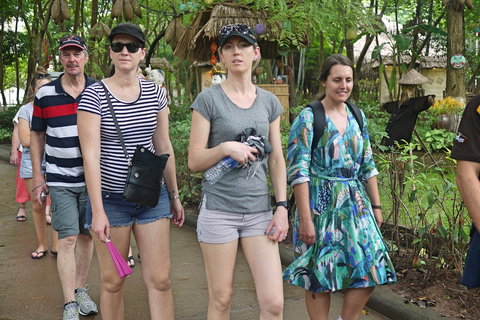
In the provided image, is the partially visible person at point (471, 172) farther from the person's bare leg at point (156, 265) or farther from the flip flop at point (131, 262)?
the flip flop at point (131, 262)

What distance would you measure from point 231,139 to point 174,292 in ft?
8.24

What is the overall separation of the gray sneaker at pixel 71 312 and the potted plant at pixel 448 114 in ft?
36.8

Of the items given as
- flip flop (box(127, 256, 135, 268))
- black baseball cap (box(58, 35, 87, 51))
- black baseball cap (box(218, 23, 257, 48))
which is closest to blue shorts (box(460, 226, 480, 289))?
black baseball cap (box(218, 23, 257, 48))

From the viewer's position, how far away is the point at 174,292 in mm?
5117

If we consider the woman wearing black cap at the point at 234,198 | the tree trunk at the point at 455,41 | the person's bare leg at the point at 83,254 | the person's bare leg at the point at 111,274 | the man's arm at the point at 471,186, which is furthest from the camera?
the tree trunk at the point at 455,41

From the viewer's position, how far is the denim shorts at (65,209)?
4.37 m

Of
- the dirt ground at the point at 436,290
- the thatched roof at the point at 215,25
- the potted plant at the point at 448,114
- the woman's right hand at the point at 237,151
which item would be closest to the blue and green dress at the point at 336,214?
the woman's right hand at the point at 237,151

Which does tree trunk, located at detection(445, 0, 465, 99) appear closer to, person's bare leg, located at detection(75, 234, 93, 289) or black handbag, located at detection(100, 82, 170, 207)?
person's bare leg, located at detection(75, 234, 93, 289)

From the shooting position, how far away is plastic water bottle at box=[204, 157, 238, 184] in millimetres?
2971

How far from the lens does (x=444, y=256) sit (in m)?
4.63

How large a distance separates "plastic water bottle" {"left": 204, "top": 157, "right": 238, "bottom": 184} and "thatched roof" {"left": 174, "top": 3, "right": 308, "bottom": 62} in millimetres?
7549

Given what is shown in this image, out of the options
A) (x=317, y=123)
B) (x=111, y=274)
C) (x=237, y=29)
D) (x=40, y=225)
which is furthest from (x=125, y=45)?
(x=40, y=225)

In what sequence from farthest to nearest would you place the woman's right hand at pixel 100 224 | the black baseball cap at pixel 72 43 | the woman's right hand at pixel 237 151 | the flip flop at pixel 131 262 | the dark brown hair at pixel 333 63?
the flip flop at pixel 131 262
the black baseball cap at pixel 72 43
the dark brown hair at pixel 333 63
the woman's right hand at pixel 100 224
the woman's right hand at pixel 237 151

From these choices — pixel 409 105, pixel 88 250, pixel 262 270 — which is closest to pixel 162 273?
pixel 262 270
